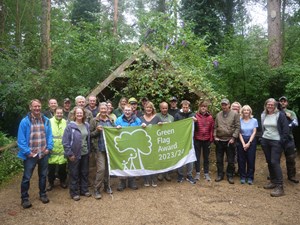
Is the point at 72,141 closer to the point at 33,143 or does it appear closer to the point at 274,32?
the point at 33,143

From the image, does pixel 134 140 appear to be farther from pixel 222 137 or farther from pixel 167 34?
pixel 167 34

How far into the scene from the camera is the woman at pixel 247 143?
656cm

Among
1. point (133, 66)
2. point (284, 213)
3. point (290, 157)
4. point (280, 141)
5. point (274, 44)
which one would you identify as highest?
point (274, 44)

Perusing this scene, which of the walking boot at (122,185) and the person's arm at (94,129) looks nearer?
the person's arm at (94,129)

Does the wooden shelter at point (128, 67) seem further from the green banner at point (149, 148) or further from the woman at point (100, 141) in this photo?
the woman at point (100, 141)

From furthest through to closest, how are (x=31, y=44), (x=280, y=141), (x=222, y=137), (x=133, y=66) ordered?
1. (x=31, y=44)
2. (x=133, y=66)
3. (x=222, y=137)
4. (x=280, y=141)

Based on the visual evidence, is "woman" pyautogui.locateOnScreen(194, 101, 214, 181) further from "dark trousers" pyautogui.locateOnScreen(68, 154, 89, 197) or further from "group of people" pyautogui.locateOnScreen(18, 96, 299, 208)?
"dark trousers" pyautogui.locateOnScreen(68, 154, 89, 197)

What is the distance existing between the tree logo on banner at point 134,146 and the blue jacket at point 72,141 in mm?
878

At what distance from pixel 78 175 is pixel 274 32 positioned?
978 cm

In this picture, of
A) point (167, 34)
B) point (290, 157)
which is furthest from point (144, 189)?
point (167, 34)

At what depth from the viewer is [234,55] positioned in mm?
9789

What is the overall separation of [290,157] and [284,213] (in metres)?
1.99

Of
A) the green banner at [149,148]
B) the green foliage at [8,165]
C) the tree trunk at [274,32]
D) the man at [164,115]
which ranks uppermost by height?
the tree trunk at [274,32]

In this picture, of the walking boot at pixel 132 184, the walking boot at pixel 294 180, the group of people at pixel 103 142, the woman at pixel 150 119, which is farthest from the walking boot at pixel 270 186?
the walking boot at pixel 132 184
